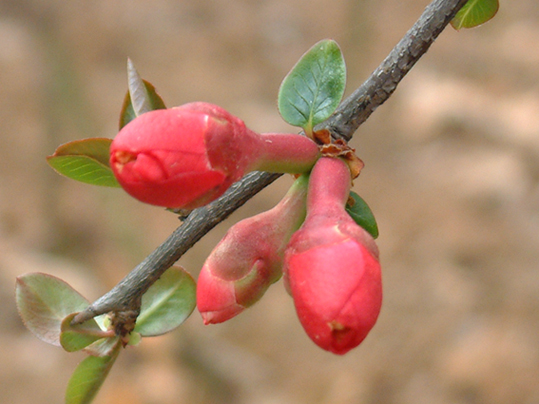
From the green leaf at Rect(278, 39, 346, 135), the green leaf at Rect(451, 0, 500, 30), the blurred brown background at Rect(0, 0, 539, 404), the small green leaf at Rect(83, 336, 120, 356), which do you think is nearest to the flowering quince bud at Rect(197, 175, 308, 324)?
the green leaf at Rect(278, 39, 346, 135)

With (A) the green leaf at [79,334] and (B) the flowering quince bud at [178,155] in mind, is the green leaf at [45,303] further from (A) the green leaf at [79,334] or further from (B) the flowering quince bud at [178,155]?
(B) the flowering quince bud at [178,155]

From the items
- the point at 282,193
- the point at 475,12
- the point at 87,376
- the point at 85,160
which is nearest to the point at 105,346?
the point at 87,376

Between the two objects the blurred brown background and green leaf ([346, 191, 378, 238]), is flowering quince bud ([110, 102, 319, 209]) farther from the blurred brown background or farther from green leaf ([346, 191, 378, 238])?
the blurred brown background

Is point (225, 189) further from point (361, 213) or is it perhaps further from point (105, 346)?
point (105, 346)

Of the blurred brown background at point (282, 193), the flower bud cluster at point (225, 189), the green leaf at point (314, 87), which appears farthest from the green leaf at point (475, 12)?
the blurred brown background at point (282, 193)

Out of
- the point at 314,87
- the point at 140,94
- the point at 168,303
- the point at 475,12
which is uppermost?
the point at 475,12

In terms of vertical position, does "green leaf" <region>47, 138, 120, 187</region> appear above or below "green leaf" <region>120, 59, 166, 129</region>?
below
